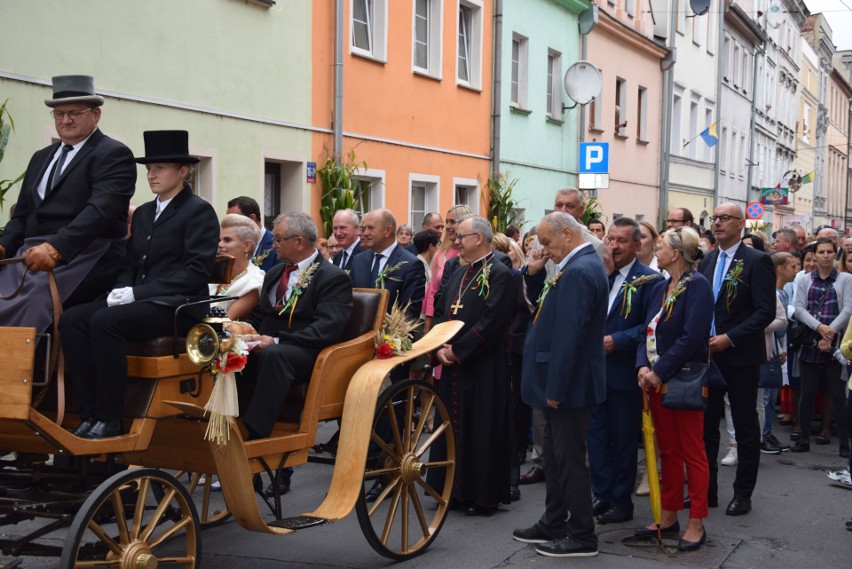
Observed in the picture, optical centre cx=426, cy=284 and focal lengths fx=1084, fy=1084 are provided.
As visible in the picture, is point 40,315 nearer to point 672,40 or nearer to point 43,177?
point 43,177

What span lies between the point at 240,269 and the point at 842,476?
5.28 metres

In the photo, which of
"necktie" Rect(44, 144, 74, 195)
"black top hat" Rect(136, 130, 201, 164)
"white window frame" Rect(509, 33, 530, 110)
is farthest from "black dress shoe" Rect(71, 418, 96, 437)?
"white window frame" Rect(509, 33, 530, 110)

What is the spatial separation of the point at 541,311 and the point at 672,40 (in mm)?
27739

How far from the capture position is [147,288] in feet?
18.1

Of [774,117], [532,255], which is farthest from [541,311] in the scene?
[774,117]

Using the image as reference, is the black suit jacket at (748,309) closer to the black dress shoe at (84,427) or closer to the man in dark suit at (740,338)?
the man in dark suit at (740,338)

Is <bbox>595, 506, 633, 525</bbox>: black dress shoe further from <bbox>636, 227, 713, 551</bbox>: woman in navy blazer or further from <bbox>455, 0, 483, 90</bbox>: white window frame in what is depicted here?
<bbox>455, 0, 483, 90</bbox>: white window frame

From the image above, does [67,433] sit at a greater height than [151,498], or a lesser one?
greater

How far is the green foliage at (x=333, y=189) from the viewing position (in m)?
15.9

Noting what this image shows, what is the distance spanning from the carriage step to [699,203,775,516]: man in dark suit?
3206mm

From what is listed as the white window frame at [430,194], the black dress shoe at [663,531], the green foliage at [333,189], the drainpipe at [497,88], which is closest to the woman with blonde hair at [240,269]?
the black dress shoe at [663,531]

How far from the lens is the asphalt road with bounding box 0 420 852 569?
21.3 ft

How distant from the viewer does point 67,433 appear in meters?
4.96

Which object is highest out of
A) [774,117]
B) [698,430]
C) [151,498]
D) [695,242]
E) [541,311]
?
[774,117]
